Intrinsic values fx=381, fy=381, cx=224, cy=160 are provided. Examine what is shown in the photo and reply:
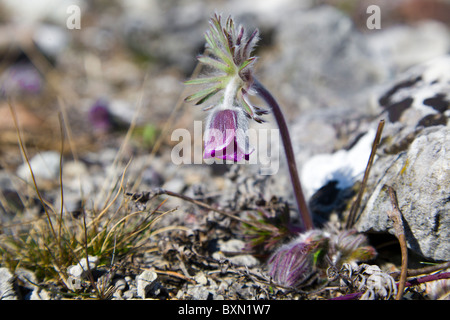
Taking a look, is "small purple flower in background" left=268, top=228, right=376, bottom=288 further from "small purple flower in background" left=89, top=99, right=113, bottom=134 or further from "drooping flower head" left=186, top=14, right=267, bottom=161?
"small purple flower in background" left=89, top=99, right=113, bottom=134

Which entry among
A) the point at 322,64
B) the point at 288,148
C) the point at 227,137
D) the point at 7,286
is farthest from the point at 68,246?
the point at 322,64

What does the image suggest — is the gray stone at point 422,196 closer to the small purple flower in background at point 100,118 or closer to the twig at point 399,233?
the twig at point 399,233

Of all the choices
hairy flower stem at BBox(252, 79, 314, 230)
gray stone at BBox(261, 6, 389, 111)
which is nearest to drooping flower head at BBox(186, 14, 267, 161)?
hairy flower stem at BBox(252, 79, 314, 230)

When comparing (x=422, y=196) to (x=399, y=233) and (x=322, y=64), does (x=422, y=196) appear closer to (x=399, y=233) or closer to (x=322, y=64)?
(x=399, y=233)

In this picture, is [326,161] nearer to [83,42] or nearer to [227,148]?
[227,148]

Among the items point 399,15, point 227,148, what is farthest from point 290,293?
point 399,15

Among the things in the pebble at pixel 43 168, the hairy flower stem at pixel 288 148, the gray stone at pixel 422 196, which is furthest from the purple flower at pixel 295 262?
the pebble at pixel 43 168
